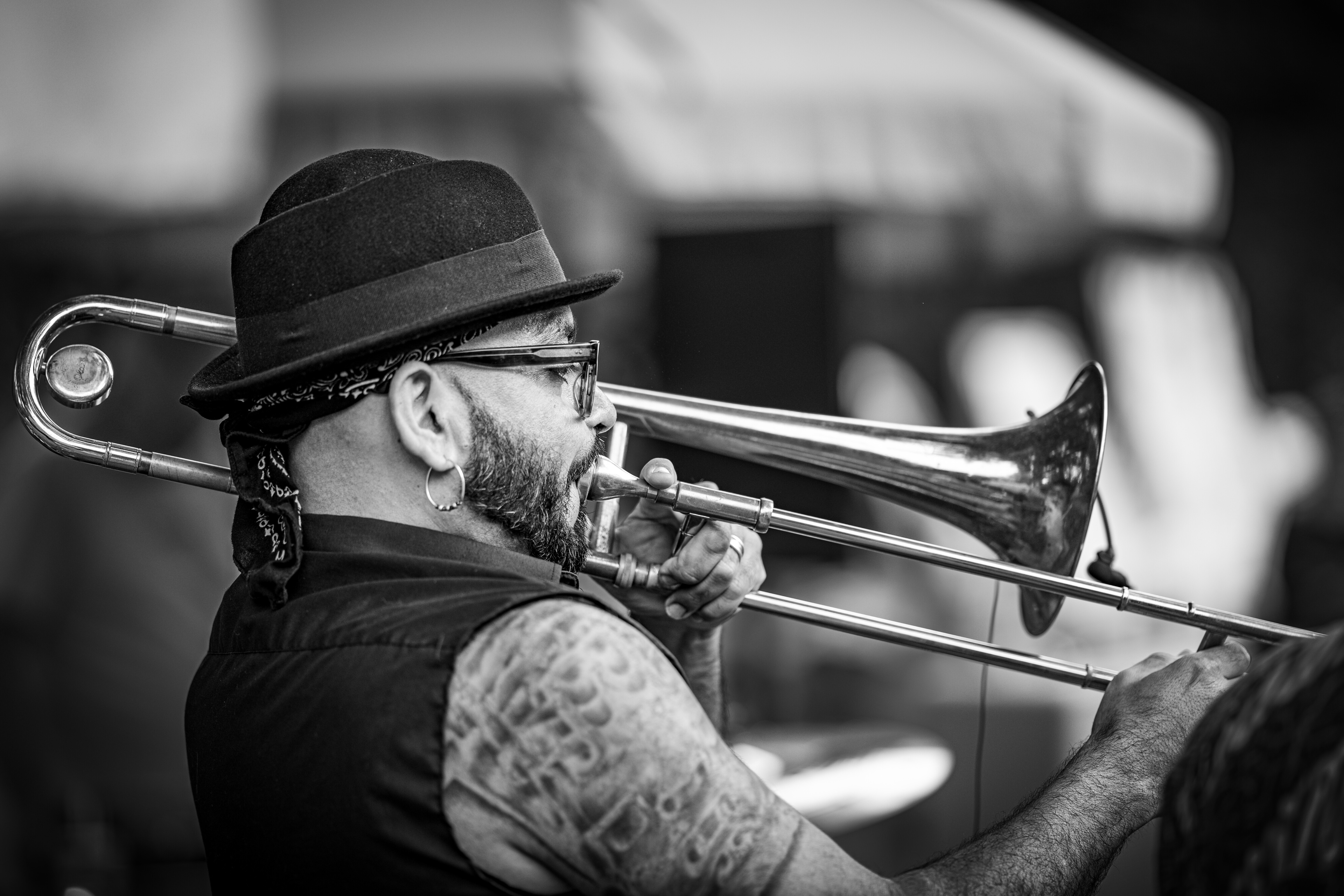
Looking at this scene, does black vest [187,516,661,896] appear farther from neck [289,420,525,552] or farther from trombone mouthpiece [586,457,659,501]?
trombone mouthpiece [586,457,659,501]

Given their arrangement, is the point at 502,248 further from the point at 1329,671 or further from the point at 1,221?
the point at 1,221

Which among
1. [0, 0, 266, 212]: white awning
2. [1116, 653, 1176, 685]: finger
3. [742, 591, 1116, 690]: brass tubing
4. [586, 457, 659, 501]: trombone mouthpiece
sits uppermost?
[0, 0, 266, 212]: white awning

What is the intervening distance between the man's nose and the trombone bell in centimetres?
28

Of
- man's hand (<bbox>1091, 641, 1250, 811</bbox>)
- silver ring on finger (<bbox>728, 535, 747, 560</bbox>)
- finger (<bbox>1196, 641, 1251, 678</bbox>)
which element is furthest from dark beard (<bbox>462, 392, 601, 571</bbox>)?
finger (<bbox>1196, 641, 1251, 678</bbox>)

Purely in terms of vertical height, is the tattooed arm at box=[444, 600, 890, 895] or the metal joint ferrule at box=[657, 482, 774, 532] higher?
the metal joint ferrule at box=[657, 482, 774, 532]

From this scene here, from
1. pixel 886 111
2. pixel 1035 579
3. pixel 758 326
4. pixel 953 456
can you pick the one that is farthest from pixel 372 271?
pixel 886 111

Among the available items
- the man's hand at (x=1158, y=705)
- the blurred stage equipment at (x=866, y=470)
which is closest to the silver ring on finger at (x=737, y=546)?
the blurred stage equipment at (x=866, y=470)

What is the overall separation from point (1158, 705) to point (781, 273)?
11.7 ft

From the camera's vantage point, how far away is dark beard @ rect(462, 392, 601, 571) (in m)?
1.83

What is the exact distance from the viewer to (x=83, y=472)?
501cm

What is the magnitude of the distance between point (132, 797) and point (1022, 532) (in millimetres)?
3842

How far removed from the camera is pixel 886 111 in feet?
19.3

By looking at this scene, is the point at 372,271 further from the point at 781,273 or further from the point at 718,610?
the point at 781,273

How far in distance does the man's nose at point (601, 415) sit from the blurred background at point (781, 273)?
2.38 metres
